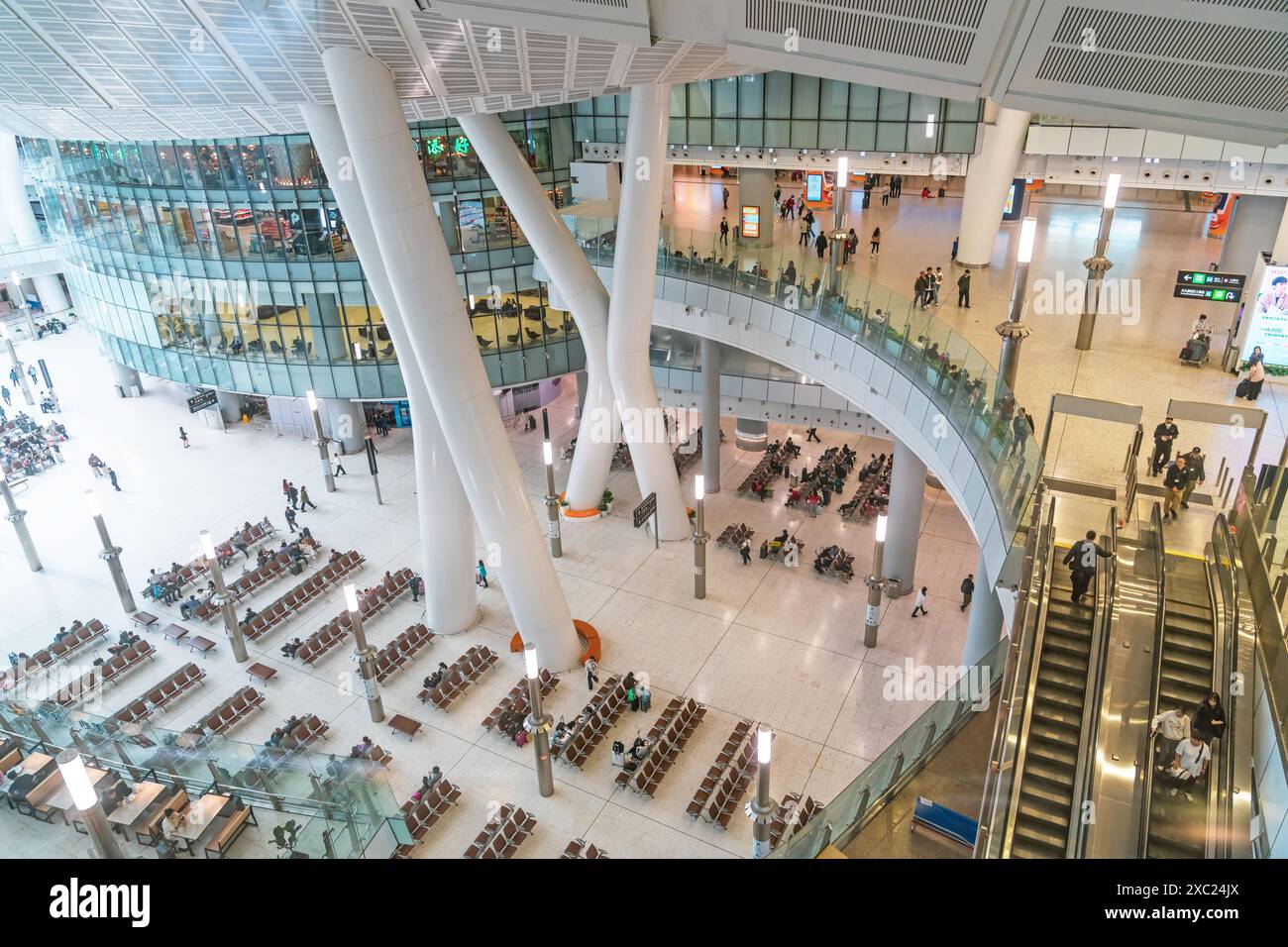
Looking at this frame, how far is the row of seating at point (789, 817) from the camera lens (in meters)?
15.0

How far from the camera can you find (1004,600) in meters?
11.6

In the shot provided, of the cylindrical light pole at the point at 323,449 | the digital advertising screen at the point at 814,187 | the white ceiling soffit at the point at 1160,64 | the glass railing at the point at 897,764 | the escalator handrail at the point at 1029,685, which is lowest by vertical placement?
the cylindrical light pole at the point at 323,449

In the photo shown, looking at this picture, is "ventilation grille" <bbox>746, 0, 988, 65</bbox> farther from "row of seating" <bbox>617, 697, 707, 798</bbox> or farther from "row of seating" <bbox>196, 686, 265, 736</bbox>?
"row of seating" <bbox>196, 686, 265, 736</bbox>

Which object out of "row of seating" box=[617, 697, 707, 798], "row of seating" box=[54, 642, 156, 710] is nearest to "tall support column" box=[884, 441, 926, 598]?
"row of seating" box=[617, 697, 707, 798]

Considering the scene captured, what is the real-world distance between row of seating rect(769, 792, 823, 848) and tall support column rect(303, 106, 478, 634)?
9491 mm

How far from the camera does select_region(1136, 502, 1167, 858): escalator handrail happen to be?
8.63 m

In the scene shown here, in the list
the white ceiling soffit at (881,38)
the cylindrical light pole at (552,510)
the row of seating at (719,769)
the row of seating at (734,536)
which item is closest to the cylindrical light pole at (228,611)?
the cylindrical light pole at (552,510)

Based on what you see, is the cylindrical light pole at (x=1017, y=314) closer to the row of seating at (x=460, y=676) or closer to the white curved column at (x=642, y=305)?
the white curved column at (x=642, y=305)

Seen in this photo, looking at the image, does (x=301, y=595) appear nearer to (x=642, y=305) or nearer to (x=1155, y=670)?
(x=642, y=305)

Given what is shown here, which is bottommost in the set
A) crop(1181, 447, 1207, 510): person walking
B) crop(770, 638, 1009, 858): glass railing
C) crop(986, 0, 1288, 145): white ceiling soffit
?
crop(770, 638, 1009, 858): glass railing

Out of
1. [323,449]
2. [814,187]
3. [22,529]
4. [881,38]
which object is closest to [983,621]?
[881,38]

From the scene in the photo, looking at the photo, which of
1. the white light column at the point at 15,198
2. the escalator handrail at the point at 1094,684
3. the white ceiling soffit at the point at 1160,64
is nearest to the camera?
the white ceiling soffit at the point at 1160,64

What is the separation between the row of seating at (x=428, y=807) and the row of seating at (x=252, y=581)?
947 centimetres
